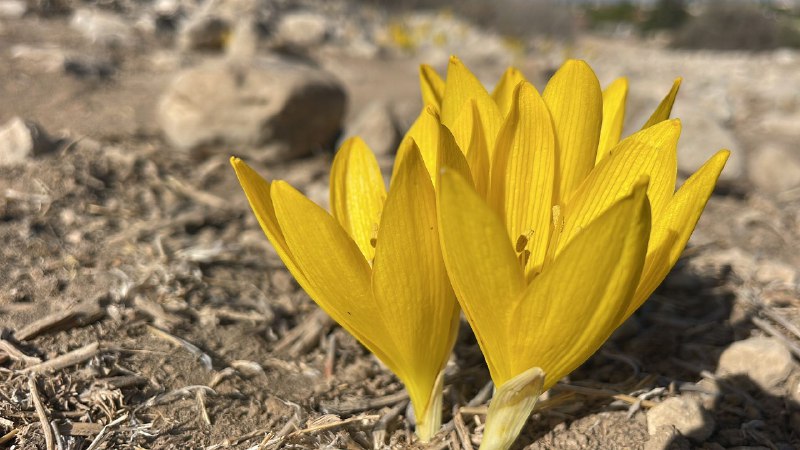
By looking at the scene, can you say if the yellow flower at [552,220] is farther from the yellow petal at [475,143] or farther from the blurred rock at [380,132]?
the blurred rock at [380,132]

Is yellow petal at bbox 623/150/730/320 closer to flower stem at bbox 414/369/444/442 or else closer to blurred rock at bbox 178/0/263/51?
flower stem at bbox 414/369/444/442

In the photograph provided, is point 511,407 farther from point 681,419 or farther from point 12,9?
point 12,9

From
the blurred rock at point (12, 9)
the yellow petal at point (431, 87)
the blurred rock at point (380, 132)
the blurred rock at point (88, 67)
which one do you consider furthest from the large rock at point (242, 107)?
the blurred rock at point (12, 9)

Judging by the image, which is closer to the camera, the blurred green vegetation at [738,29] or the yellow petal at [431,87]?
the yellow petal at [431,87]

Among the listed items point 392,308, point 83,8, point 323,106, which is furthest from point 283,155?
point 83,8

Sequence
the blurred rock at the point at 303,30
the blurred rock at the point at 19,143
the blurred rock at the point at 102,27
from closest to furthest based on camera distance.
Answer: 1. the blurred rock at the point at 19,143
2. the blurred rock at the point at 102,27
3. the blurred rock at the point at 303,30

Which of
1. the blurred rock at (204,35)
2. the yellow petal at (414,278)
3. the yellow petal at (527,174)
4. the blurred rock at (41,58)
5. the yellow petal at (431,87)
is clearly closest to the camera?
the yellow petal at (414,278)
